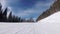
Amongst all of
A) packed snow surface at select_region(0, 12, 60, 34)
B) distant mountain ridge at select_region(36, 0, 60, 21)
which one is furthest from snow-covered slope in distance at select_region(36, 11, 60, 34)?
distant mountain ridge at select_region(36, 0, 60, 21)

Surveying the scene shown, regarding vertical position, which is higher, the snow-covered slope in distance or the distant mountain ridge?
the distant mountain ridge

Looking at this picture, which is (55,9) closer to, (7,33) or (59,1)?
(59,1)

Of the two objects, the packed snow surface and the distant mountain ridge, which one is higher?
the distant mountain ridge

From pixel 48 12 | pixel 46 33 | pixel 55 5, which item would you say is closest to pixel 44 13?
pixel 48 12

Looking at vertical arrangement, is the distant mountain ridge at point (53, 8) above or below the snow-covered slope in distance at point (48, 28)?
above

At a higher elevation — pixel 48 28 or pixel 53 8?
pixel 53 8

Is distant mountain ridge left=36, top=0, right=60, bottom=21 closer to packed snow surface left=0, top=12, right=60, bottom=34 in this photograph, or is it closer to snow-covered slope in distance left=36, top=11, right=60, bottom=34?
snow-covered slope in distance left=36, top=11, right=60, bottom=34

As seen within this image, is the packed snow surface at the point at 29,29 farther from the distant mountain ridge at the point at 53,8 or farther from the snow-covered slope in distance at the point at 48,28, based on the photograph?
the distant mountain ridge at the point at 53,8

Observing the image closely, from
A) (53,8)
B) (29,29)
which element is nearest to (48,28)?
(29,29)

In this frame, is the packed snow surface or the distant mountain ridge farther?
the distant mountain ridge

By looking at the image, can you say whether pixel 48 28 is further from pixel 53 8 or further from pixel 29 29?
pixel 53 8

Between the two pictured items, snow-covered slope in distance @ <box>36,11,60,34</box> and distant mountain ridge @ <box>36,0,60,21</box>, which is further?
distant mountain ridge @ <box>36,0,60,21</box>

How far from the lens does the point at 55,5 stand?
221 inches

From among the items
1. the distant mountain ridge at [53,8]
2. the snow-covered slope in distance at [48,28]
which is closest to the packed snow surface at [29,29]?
the snow-covered slope in distance at [48,28]
